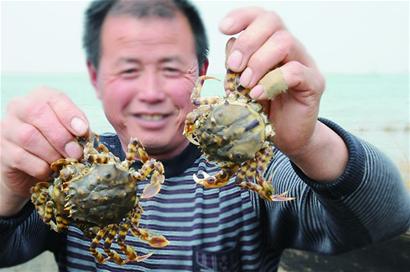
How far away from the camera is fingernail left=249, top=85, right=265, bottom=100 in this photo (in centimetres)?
188

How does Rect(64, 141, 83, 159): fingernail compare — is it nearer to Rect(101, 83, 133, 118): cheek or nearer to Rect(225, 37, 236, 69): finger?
Rect(225, 37, 236, 69): finger

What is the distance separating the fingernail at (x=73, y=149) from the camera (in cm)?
201

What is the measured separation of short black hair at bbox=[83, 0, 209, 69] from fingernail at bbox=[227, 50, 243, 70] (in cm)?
111

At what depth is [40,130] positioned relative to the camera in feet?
6.48

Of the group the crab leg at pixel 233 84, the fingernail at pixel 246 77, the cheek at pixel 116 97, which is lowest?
the cheek at pixel 116 97

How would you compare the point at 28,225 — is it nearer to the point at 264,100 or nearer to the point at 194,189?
the point at 194,189

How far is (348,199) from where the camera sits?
225 cm

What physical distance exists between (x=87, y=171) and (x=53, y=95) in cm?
40

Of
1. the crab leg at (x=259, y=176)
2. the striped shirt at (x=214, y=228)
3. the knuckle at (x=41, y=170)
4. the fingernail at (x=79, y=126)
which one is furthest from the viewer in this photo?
the striped shirt at (x=214, y=228)

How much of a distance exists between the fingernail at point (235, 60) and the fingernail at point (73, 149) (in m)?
0.67

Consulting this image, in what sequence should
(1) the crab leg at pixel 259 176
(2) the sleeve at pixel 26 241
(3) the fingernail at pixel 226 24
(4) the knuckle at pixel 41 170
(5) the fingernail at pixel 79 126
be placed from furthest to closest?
(2) the sleeve at pixel 26 241 < (1) the crab leg at pixel 259 176 < (4) the knuckle at pixel 41 170 < (5) the fingernail at pixel 79 126 < (3) the fingernail at pixel 226 24

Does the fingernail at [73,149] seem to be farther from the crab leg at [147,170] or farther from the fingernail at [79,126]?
the crab leg at [147,170]

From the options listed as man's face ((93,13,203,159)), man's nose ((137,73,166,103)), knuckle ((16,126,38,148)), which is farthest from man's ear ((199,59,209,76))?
knuckle ((16,126,38,148))

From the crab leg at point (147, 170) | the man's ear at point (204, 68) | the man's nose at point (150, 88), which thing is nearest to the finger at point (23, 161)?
the crab leg at point (147, 170)
